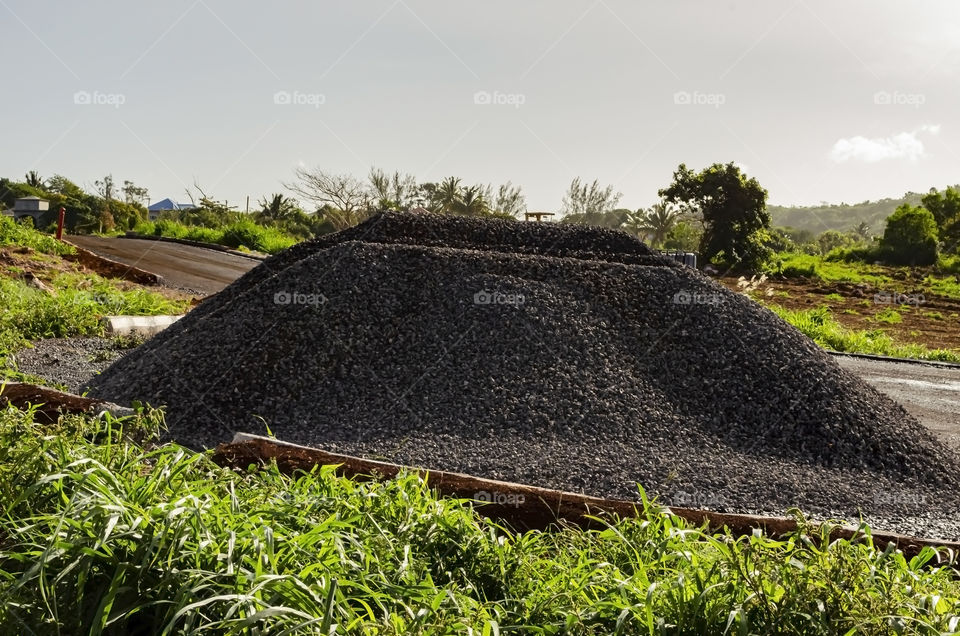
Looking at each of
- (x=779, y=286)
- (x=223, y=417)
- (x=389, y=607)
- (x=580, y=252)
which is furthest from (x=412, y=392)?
(x=779, y=286)

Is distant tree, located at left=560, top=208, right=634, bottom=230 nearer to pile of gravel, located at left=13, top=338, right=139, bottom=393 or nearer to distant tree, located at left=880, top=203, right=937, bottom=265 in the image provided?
distant tree, located at left=880, top=203, right=937, bottom=265

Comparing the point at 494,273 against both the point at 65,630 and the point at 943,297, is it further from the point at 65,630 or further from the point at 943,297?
the point at 943,297

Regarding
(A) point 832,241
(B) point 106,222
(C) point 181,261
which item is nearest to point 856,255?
(C) point 181,261

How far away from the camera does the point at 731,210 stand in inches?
960

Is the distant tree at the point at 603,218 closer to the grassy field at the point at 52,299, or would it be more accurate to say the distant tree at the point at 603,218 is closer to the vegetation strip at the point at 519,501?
the grassy field at the point at 52,299

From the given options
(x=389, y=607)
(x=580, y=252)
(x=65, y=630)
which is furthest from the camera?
(x=580, y=252)

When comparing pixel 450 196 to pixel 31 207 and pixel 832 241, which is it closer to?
pixel 31 207

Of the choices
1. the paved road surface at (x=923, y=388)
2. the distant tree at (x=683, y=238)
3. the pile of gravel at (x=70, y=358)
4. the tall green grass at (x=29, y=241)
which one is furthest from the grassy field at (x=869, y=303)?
the tall green grass at (x=29, y=241)

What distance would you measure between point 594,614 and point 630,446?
3.48 meters

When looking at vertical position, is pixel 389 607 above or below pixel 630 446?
above

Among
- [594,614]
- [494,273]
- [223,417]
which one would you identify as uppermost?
[494,273]

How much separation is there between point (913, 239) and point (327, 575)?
108 feet

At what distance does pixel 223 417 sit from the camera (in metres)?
5.47

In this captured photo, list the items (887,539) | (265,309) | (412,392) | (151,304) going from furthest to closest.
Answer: (151,304), (265,309), (412,392), (887,539)
